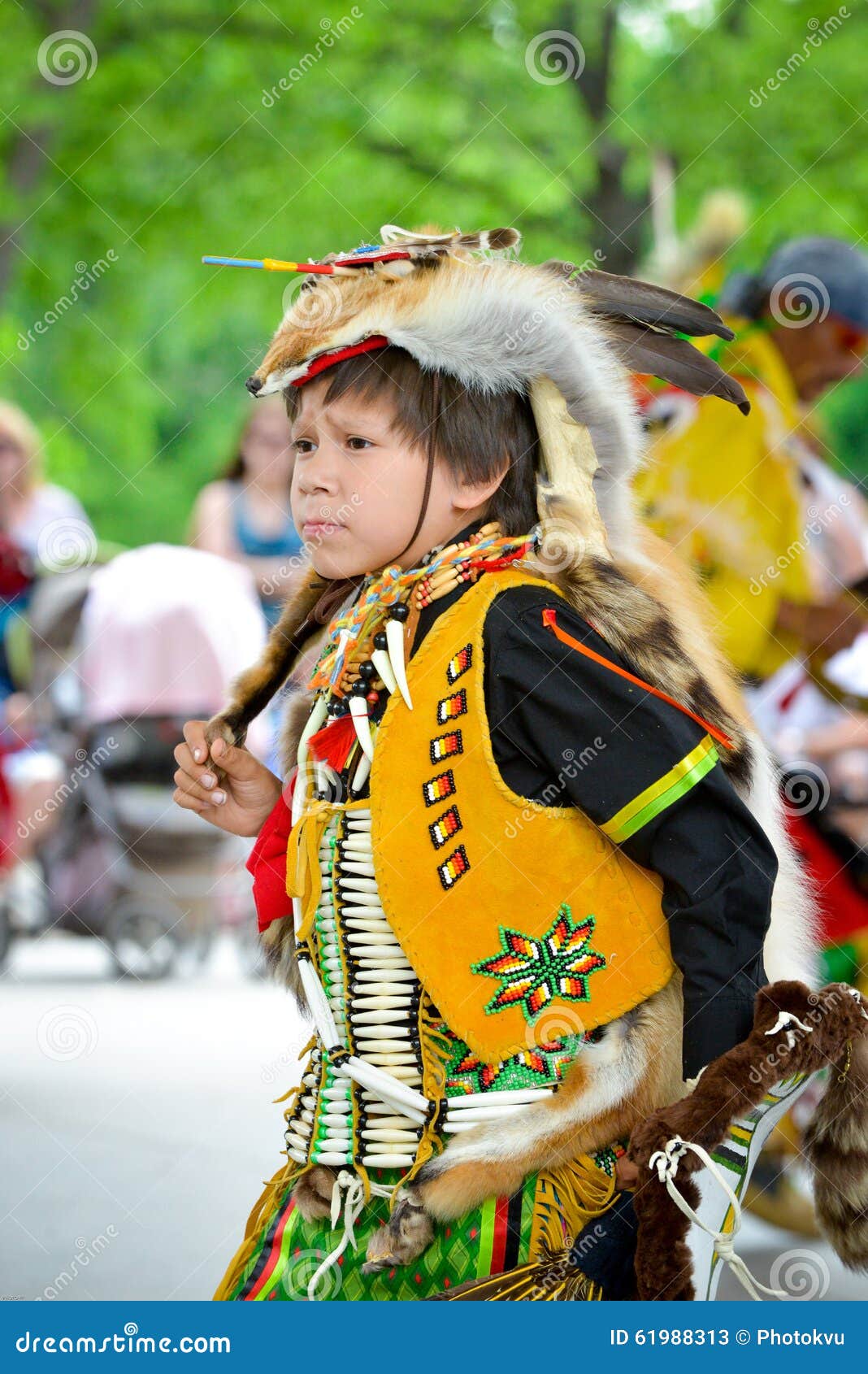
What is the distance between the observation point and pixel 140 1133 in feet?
19.8

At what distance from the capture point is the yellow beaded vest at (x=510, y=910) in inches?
84.2

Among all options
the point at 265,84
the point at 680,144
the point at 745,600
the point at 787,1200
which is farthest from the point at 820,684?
the point at 265,84

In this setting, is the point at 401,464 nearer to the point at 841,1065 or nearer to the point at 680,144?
the point at 841,1065

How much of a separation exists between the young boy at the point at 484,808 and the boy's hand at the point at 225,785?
191 mm

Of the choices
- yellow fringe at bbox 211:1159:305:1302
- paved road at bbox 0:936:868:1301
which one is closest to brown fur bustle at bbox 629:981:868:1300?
yellow fringe at bbox 211:1159:305:1302

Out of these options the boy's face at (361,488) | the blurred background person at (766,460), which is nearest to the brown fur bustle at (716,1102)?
the boy's face at (361,488)

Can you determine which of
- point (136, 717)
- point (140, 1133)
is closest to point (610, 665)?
point (140, 1133)

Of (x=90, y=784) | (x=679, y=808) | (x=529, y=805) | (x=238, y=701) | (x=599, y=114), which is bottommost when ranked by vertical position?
(x=90, y=784)

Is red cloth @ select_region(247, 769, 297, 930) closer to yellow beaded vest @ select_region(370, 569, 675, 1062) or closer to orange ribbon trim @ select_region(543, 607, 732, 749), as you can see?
yellow beaded vest @ select_region(370, 569, 675, 1062)

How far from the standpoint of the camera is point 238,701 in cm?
264

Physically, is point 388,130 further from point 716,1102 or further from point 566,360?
point 716,1102

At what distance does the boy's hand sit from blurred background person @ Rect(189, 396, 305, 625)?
5.28 meters

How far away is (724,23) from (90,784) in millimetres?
6326

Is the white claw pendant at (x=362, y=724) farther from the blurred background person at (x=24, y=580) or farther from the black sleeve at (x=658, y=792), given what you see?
the blurred background person at (x=24, y=580)
